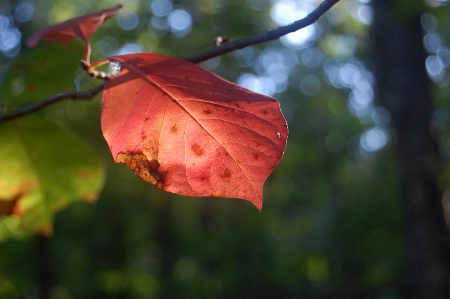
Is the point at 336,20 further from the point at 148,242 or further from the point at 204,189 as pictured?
the point at 204,189

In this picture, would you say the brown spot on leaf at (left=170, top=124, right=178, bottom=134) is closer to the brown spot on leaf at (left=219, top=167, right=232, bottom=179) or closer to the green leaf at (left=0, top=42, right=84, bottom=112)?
the brown spot on leaf at (left=219, top=167, right=232, bottom=179)

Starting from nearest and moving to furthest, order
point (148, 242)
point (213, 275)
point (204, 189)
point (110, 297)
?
point (204, 189)
point (110, 297)
point (213, 275)
point (148, 242)

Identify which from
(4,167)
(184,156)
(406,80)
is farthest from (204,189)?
(406,80)

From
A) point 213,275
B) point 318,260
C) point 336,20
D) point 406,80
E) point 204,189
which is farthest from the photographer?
point 213,275

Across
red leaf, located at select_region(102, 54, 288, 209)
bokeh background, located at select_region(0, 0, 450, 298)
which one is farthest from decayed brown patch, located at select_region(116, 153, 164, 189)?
bokeh background, located at select_region(0, 0, 450, 298)

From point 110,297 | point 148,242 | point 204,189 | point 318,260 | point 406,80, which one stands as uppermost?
point 204,189

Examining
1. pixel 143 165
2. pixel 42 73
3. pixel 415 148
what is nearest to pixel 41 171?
pixel 42 73

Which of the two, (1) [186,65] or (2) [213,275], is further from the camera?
(2) [213,275]

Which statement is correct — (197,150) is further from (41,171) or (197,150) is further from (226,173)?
(41,171)
